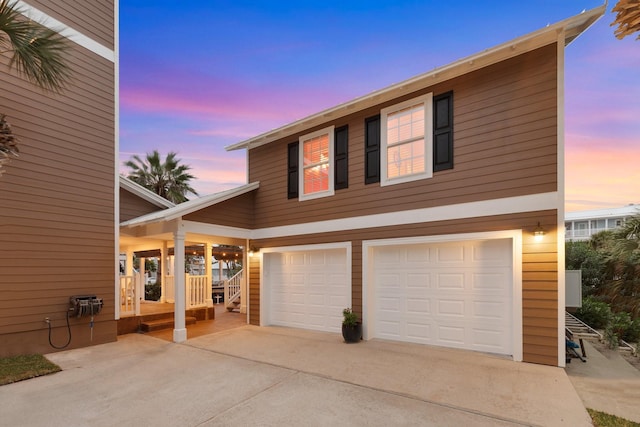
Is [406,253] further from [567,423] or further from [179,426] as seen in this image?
[179,426]

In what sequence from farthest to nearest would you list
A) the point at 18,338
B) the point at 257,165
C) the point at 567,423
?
1. the point at 257,165
2. the point at 18,338
3. the point at 567,423

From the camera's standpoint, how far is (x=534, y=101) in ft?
17.6

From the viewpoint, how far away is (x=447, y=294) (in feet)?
20.2

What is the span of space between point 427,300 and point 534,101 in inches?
155

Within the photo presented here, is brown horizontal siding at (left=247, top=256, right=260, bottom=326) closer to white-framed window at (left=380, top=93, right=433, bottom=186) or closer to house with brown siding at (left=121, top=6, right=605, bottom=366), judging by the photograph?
house with brown siding at (left=121, top=6, right=605, bottom=366)

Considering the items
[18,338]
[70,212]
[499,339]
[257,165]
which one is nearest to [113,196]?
[70,212]

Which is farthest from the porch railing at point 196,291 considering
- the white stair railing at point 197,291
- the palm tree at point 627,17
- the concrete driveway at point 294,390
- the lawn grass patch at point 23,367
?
Result: the palm tree at point 627,17

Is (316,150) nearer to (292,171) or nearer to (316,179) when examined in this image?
(316,179)

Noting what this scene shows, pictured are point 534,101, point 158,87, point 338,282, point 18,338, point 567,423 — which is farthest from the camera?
point 158,87

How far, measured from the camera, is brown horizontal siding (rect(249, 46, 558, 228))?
526 centimetres

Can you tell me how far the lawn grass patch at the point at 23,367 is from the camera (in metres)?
4.87

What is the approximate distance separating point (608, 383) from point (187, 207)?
7.74 m

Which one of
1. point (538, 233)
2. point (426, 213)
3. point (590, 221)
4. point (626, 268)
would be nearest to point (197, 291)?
point (426, 213)

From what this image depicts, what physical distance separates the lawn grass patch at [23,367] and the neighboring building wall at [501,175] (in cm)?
551
